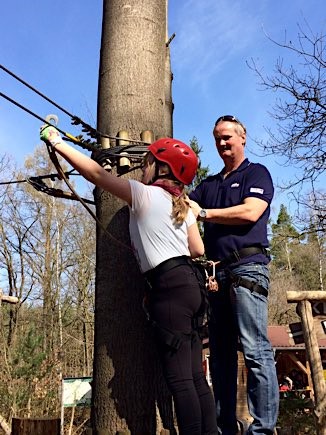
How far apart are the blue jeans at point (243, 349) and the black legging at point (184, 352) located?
357 millimetres

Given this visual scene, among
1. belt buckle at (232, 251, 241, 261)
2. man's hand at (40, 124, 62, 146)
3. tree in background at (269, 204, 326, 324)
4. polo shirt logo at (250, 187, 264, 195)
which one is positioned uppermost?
tree in background at (269, 204, 326, 324)

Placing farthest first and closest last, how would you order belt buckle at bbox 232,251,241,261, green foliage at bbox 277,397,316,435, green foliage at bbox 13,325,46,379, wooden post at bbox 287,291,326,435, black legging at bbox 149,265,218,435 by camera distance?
green foliage at bbox 13,325,46,379 < green foliage at bbox 277,397,316,435 < wooden post at bbox 287,291,326,435 < belt buckle at bbox 232,251,241,261 < black legging at bbox 149,265,218,435

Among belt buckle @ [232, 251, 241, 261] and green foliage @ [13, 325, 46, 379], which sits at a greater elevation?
belt buckle @ [232, 251, 241, 261]

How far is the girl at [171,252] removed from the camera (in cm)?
209

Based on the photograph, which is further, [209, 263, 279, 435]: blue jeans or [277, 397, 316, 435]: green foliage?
[277, 397, 316, 435]: green foliage

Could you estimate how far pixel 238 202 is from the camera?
282cm

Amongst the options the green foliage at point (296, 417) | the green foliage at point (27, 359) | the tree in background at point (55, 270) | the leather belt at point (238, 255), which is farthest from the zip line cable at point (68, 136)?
the tree in background at point (55, 270)

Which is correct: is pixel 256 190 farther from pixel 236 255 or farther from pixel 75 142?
pixel 75 142

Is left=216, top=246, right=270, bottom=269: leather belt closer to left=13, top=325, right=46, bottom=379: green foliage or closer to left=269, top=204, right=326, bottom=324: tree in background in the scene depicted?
left=13, top=325, right=46, bottom=379: green foliage

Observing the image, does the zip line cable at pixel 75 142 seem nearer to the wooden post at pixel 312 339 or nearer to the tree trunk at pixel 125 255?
the tree trunk at pixel 125 255

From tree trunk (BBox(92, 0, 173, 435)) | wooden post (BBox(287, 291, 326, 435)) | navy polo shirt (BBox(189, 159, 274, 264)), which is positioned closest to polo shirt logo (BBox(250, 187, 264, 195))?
navy polo shirt (BBox(189, 159, 274, 264))

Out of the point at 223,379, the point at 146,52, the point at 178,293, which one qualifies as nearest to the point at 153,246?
the point at 178,293

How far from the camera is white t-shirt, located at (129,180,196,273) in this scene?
7.35 ft

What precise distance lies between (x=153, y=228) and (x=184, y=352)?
0.56 m
